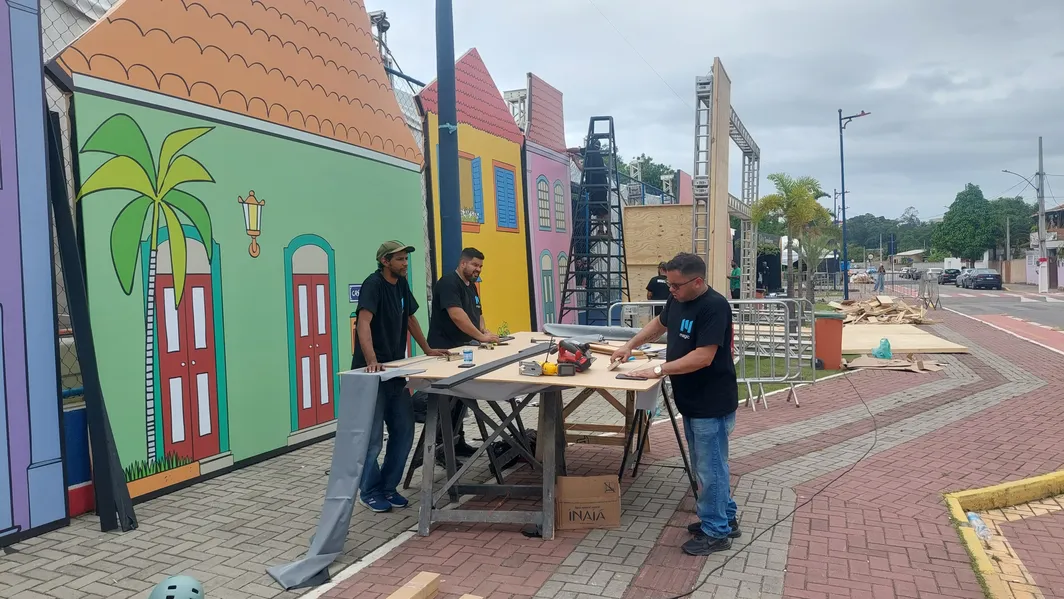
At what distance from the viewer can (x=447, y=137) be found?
7.28m

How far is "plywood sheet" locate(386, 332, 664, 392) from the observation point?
431 cm

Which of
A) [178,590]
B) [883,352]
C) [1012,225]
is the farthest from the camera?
[1012,225]

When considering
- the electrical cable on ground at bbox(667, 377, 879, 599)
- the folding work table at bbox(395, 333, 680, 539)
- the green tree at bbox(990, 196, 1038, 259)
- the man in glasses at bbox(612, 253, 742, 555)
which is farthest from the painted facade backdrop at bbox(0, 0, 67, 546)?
the green tree at bbox(990, 196, 1038, 259)

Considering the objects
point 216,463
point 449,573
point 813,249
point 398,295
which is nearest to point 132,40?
point 398,295

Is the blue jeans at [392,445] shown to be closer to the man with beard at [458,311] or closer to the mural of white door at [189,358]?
the man with beard at [458,311]

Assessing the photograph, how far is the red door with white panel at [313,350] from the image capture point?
6.97 metres

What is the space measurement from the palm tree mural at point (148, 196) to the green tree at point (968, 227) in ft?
259

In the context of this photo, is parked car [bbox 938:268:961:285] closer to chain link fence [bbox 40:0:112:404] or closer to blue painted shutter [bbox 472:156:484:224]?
blue painted shutter [bbox 472:156:484:224]

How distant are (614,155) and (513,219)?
384cm

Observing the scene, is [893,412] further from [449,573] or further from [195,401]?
[195,401]

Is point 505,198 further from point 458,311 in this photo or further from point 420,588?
point 420,588

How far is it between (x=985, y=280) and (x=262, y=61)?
47089 mm

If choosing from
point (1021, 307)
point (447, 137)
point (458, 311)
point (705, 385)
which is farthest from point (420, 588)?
point (1021, 307)

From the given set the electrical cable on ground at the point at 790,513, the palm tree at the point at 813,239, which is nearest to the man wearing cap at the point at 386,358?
the electrical cable on ground at the point at 790,513
